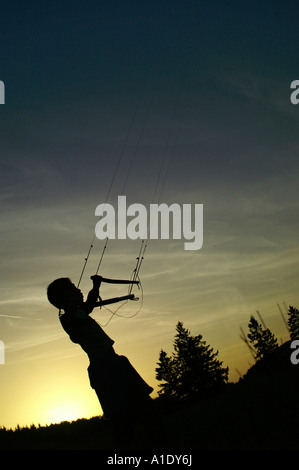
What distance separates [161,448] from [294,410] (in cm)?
306

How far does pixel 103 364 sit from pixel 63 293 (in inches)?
47.3

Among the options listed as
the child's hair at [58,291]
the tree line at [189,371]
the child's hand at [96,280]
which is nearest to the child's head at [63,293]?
the child's hair at [58,291]

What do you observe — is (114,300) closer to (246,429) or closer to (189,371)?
(246,429)

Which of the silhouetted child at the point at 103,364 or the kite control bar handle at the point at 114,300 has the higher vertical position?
the kite control bar handle at the point at 114,300

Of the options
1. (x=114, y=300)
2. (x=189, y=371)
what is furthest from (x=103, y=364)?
(x=189, y=371)

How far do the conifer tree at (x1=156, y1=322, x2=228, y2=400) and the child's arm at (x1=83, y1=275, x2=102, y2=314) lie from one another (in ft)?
134

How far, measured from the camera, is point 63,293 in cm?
576

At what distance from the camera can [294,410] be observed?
7.11 m

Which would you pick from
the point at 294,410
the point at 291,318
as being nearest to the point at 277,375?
the point at 294,410

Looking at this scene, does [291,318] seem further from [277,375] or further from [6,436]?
[6,436]

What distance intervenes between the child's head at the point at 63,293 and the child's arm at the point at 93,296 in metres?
0.13

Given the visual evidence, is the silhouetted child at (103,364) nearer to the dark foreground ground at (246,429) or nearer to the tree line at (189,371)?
the dark foreground ground at (246,429)

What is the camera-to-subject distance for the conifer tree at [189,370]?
44.5 metres

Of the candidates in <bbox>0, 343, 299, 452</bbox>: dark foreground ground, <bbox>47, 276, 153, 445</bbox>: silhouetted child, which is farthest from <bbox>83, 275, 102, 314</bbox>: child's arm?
<bbox>0, 343, 299, 452</bbox>: dark foreground ground
